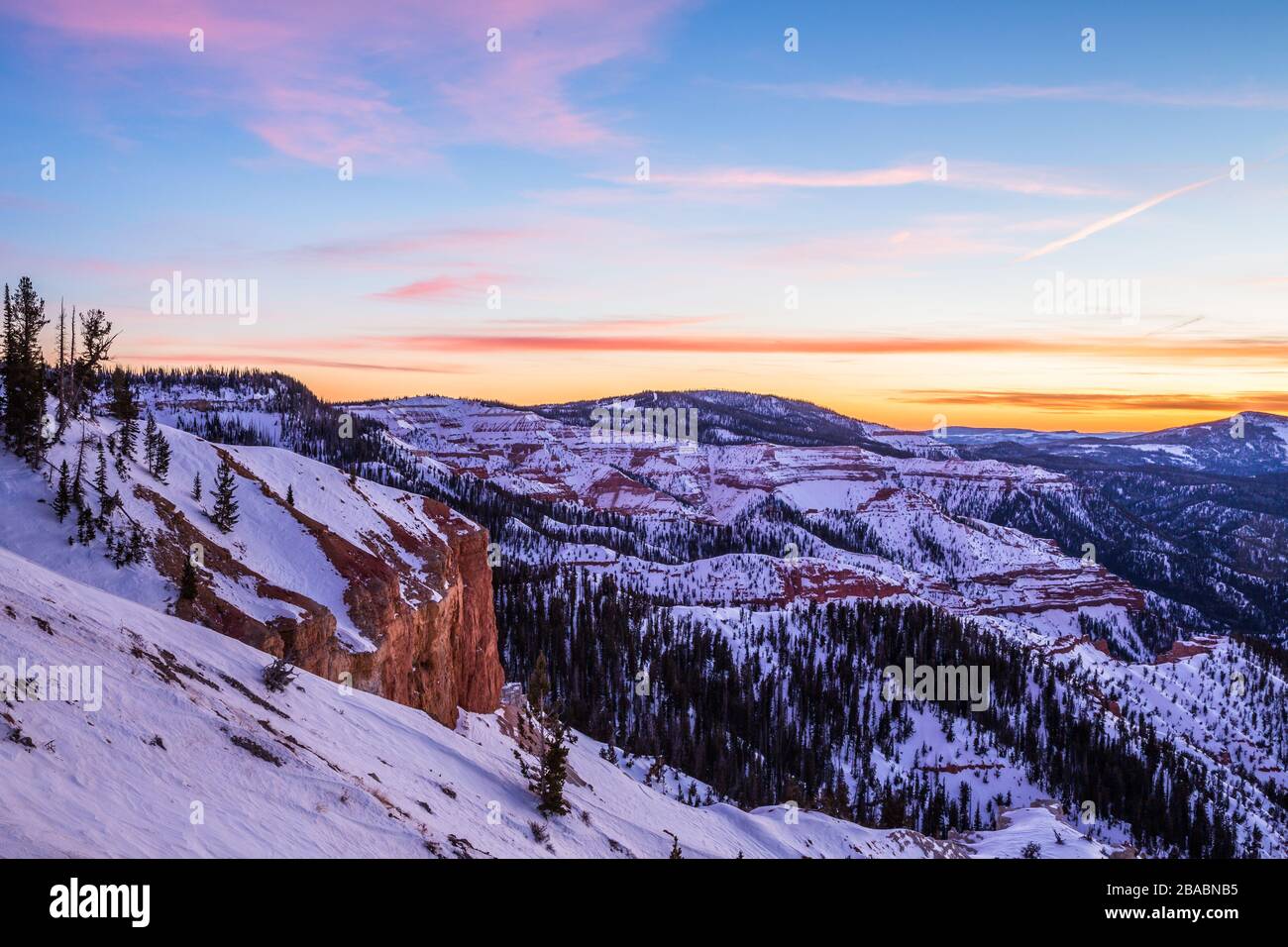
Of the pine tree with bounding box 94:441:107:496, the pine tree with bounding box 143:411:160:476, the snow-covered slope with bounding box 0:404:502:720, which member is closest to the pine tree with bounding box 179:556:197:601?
the snow-covered slope with bounding box 0:404:502:720

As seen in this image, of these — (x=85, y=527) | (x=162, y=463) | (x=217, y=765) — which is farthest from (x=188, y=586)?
(x=217, y=765)

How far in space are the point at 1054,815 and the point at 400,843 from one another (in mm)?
66572

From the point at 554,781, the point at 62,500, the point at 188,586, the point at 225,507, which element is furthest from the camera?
the point at 225,507

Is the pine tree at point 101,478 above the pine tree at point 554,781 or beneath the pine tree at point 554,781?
above

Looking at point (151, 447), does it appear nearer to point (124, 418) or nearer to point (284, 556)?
point (124, 418)

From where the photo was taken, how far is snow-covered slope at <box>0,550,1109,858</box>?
1322 cm

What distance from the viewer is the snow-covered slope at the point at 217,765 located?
13219 mm

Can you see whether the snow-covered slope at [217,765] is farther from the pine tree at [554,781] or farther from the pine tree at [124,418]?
the pine tree at [124,418]

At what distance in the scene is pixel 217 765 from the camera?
16719 mm

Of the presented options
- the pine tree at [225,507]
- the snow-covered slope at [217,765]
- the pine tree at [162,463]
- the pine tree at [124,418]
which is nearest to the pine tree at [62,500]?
the pine tree at [124,418]

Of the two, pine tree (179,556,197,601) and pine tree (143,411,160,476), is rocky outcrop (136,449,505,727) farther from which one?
pine tree (143,411,160,476)

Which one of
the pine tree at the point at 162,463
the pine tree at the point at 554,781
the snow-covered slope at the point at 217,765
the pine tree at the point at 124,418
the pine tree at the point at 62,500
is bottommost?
the pine tree at the point at 554,781
